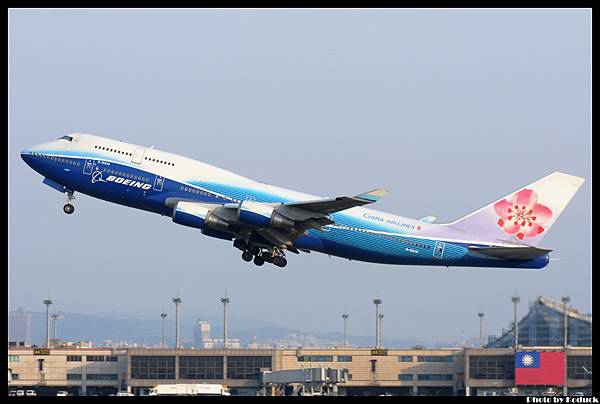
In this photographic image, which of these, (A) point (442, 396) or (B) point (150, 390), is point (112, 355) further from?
(A) point (442, 396)

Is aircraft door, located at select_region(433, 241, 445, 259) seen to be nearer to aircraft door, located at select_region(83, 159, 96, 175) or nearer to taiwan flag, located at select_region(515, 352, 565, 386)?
aircraft door, located at select_region(83, 159, 96, 175)

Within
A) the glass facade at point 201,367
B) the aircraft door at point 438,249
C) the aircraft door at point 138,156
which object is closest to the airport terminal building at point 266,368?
the glass facade at point 201,367

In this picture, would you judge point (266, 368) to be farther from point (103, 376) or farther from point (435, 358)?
point (435, 358)

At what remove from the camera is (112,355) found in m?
88.4

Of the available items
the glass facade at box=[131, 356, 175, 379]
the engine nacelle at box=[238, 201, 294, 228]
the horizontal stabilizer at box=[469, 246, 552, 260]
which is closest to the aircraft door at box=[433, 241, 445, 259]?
the horizontal stabilizer at box=[469, 246, 552, 260]

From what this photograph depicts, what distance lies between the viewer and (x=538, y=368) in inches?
3216

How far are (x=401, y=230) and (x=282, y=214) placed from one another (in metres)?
→ 6.59

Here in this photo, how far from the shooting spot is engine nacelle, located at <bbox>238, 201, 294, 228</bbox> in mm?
55375

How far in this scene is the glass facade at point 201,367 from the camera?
3334 inches

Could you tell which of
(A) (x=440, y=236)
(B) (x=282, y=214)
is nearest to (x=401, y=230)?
(A) (x=440, y=236)

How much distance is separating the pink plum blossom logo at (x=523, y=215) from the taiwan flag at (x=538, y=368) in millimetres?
23470

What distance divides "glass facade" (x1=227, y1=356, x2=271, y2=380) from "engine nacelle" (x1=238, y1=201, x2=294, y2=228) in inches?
1218

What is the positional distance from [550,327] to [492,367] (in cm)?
938

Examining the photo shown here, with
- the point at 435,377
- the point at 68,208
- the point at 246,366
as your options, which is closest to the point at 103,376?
the point at 246,366
